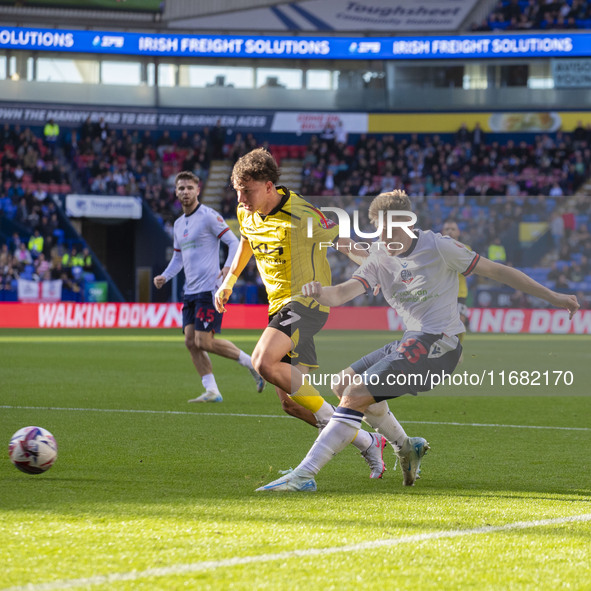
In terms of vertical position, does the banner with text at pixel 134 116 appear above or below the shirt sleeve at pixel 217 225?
above

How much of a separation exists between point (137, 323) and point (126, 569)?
23622 mm

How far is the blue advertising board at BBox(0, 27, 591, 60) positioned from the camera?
37562mm

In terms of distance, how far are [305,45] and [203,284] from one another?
2948 cm

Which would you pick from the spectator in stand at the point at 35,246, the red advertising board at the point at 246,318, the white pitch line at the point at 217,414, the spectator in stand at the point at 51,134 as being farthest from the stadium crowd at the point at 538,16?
the white pitch line at the point at 217,414

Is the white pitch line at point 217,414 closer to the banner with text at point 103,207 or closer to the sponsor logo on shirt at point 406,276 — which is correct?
the sponsor logo on shirt at point 406,276

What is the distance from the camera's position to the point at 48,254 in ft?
99.0

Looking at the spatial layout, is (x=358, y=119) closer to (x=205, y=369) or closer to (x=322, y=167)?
(x=322, y=167)

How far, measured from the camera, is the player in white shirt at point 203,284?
1092 cm

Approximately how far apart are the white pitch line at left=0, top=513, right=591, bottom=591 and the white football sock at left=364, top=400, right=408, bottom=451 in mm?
1455

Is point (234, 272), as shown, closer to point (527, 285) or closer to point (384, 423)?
point (384, 423)

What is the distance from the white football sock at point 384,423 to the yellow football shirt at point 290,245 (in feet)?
2.65

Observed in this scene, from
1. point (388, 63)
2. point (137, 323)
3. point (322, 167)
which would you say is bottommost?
point (137, 323)

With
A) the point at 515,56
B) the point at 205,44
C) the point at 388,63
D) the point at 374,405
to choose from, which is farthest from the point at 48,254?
the point at 374,405

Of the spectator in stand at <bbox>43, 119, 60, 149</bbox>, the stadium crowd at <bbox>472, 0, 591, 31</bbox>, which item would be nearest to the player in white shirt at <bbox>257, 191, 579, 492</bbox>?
the spectator in stand at <bbox>43, 119, 60, 149</bbox>
